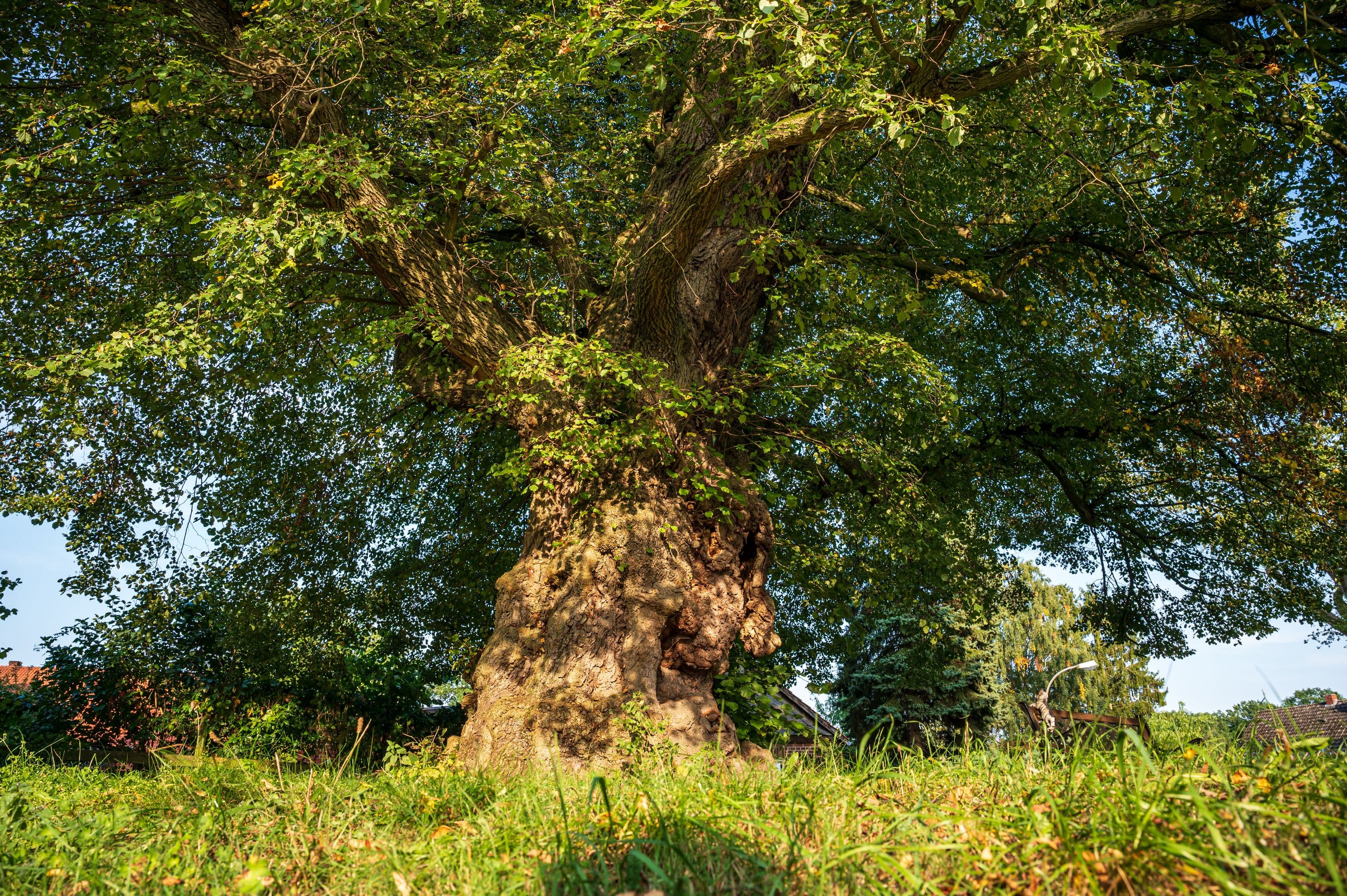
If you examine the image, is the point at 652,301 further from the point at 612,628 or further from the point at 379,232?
the point at 612,628

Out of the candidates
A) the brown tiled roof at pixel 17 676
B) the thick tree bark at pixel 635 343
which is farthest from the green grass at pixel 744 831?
the brown tiled roof at pixel 17 676

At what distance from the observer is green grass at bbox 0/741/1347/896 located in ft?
7.38

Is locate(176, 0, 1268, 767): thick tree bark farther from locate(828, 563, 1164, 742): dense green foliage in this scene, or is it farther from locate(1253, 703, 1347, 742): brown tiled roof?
locate(1253, 703, 1347, 742): brown tiled roof

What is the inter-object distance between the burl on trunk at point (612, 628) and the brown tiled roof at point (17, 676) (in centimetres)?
887

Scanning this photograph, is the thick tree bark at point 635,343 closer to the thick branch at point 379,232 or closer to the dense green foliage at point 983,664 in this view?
the thick branch at point 379,232

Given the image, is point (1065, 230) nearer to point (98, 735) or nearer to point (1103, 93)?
point (1103, 93)

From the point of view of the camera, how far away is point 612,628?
6.56m

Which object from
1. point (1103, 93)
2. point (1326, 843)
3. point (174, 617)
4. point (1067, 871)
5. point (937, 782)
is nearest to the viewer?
point (1326, 843)

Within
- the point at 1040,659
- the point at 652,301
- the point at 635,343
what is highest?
the point at 652,301

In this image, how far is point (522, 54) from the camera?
24.0 ft

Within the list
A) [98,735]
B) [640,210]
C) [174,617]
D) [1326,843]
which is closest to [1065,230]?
[640,210]

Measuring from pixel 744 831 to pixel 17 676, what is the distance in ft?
65.5

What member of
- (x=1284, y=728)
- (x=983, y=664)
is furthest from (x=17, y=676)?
(x=983, y=664)

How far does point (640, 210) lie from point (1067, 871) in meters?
7.42
